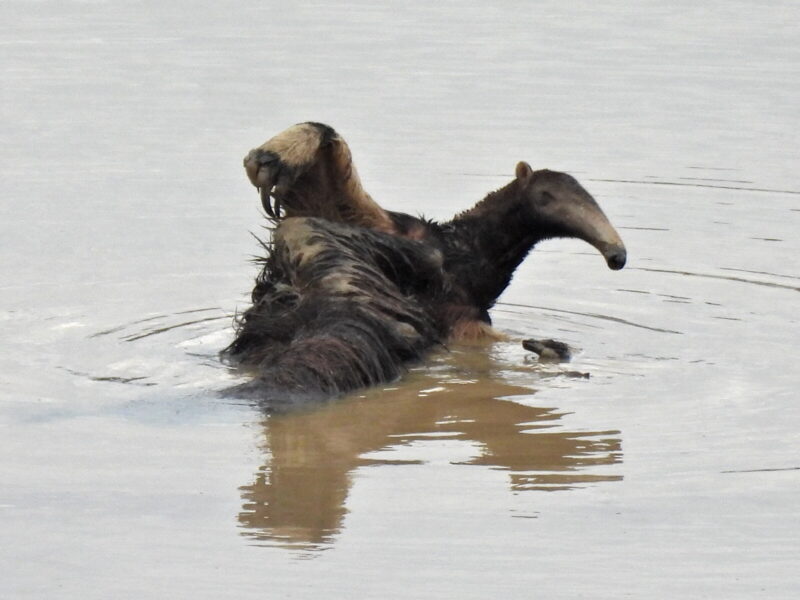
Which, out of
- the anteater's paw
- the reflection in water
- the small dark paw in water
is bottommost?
the reflection in water

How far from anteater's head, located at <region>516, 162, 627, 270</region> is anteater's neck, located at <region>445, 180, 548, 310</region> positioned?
0.18 feet

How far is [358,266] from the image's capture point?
9508 mm

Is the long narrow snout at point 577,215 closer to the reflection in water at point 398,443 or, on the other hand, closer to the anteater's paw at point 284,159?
the reflection in water at point 398,443

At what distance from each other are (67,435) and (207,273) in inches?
155

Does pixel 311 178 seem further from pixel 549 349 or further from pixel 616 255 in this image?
pixel 616 255

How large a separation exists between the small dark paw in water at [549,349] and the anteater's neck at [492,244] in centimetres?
67

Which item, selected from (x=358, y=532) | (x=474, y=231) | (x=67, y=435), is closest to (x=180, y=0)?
(x=474, y=231)

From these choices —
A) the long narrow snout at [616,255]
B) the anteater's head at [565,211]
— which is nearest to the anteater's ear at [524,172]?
the anteater's head at [565,211]

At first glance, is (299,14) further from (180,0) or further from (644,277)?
(644,277)

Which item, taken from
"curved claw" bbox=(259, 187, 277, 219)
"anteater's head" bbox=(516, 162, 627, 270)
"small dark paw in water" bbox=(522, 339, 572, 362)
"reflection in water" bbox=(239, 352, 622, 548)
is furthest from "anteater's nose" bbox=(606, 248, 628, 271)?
"curved claw" bbox=(259, 187, 277, 219)

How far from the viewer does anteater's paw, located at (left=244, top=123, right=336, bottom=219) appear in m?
9.75

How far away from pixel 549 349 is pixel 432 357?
0.66m

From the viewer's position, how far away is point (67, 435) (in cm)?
807

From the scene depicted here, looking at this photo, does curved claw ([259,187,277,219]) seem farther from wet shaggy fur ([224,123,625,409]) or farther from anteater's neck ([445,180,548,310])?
anteater's neck ([445,180,548,310])
